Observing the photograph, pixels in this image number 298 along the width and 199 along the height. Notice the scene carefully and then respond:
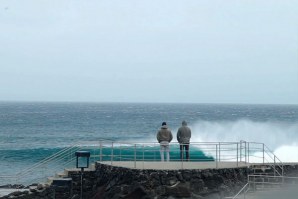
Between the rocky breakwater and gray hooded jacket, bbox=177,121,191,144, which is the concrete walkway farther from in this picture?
gray hooded jacket, bbox=177,121,191,144

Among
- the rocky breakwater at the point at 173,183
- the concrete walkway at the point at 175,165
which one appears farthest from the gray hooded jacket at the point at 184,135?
the rocky breakwater at the point at 173,183

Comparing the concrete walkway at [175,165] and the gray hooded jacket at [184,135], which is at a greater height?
the gray hooded jacket at [184,135]

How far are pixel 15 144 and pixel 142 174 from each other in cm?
4384

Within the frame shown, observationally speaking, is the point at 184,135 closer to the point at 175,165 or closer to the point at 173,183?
the point at 175,165

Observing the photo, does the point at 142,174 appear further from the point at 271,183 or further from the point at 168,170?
the point at 271,183

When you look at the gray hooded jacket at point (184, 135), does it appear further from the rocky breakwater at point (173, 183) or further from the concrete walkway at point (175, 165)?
the rocky breakwater at point (173, 183)

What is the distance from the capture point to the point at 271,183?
19.4 m

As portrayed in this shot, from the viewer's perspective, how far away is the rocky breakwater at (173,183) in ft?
63.1

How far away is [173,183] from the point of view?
63.3ft

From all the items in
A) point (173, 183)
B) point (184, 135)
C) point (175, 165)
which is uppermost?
point (184, 135)

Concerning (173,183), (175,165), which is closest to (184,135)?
(175,165)

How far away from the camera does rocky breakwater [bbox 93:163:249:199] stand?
19234mm

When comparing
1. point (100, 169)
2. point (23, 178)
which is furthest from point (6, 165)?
point (100, 169)

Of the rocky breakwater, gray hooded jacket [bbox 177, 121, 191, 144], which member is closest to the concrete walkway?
the rocky breakwater
